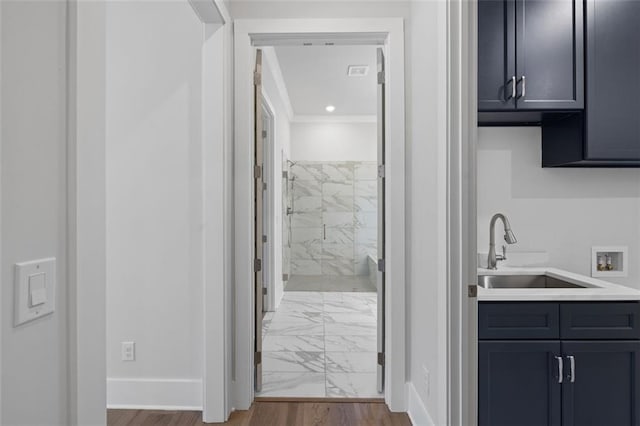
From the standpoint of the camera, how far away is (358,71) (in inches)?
173

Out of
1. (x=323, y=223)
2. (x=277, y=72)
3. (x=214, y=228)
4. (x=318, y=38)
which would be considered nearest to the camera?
(x=214, y=228)

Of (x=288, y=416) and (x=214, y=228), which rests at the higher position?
(x=214, y=228)

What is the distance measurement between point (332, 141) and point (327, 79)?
2.36 m

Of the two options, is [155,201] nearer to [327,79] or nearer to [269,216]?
[269,216]

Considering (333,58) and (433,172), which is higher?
(333,58)

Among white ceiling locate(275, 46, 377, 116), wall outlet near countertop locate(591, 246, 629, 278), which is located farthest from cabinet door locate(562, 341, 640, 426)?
white ceiling locate(275, 46, 377, 116)

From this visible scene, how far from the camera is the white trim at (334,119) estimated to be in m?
6.88

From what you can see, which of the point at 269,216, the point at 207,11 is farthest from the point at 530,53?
the point at 269,216

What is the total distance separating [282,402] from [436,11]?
229 centimetres

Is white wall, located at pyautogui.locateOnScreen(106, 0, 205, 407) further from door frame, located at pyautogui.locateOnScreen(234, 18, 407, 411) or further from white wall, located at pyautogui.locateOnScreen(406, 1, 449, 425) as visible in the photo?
white wall, located at pyautogui.locateOnScreen(406, 1, 449, 425)

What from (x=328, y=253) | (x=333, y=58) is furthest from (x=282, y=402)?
(x=328, y=253)

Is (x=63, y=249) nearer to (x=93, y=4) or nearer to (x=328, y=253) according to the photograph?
(x=93, y=4)

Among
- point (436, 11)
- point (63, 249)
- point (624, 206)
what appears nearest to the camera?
point (63, 249)

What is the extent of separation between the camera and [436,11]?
5.94ft
